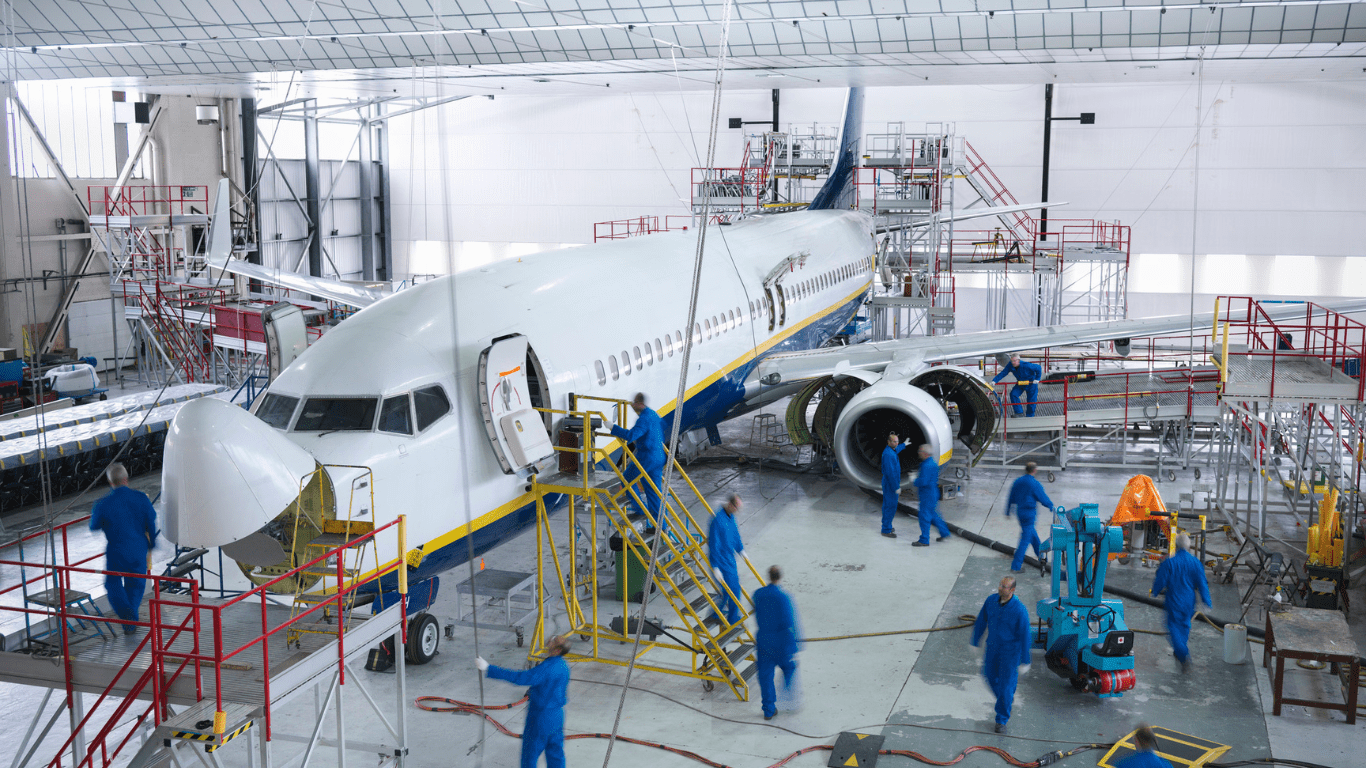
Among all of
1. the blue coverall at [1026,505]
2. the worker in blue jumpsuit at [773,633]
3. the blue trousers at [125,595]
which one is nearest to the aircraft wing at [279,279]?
the blue coverall at [1026,505]

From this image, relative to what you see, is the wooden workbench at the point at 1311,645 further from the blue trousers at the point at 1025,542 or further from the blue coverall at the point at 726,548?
the blue coverall at the point at 726,548

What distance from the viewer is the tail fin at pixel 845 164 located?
25781 millimetres

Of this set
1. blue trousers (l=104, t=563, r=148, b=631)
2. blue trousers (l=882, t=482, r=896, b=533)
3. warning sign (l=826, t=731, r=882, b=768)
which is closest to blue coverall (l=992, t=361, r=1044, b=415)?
blue trousers (l=882, t=482, r=896, b=533)

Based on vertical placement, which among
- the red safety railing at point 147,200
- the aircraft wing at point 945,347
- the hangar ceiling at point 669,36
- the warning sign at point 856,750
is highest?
the hangar ceiling at point 669,36

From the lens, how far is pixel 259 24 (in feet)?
60.5

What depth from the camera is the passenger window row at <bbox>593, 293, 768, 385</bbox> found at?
12391 mm

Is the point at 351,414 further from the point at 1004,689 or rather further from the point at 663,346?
the point at 1004,689

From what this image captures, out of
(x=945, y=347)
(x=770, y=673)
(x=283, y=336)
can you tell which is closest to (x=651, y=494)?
(x=770, y=673)

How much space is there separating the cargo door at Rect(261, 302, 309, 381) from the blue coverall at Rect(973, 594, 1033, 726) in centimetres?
708

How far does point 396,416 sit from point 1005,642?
562cm

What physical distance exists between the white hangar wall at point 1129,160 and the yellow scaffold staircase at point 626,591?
14.2 metres

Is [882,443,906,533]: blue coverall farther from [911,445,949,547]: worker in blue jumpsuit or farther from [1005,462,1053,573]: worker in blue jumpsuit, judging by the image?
[1005,462,1053,573]: worker in blue jumpsuit

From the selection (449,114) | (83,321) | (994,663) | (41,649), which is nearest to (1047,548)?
(994,663)

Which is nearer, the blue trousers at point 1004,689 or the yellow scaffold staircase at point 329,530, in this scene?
the yellow scaffold staircase at point 329,530
